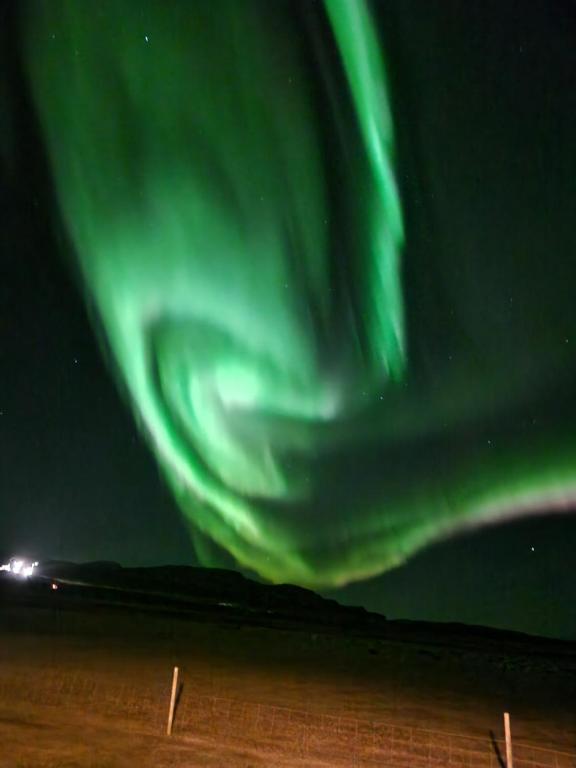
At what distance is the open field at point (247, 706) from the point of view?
39.8 ft

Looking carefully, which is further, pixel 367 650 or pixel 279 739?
pixel 367 650

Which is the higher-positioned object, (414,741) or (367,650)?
(367,650)

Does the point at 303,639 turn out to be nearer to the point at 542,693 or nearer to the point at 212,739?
the point at 542,693

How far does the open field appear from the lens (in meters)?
12.1

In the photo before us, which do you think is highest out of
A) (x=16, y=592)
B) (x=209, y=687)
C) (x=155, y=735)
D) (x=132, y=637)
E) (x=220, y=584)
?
(x=220, y=584)

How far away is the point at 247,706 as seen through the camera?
1628cm

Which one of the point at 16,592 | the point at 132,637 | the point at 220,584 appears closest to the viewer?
the point at 132,637

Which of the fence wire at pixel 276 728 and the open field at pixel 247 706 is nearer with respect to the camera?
the open field at pixel 247 706

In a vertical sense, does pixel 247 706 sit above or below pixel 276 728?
above

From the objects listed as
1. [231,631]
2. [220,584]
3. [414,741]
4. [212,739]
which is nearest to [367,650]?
[231,631]

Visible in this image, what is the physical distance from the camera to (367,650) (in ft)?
120

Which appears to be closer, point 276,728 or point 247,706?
point 276,728

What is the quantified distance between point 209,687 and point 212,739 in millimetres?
5624

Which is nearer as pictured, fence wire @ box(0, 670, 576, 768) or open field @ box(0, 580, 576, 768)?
open field @ box(0, 580, 576, 768)
